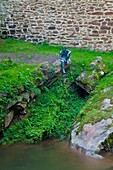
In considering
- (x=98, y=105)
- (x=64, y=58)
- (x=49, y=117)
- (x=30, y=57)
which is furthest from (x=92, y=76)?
(x=30, y=57)

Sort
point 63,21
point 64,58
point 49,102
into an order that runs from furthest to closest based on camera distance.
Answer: point 63,21, point 64,58, point 49,102

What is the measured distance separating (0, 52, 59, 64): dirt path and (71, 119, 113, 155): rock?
168 inches

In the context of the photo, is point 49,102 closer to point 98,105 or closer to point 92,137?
point 98,105

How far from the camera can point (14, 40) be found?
16.4 metres

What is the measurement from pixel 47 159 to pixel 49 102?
9.77 feet

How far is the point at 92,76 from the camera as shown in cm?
1232

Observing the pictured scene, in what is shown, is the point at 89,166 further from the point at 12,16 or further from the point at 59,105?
the point at 12,16

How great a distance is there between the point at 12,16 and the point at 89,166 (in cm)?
972

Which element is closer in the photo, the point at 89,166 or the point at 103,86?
the point at 89,166

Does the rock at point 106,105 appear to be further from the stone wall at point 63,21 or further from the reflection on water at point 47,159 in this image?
the stone wall at point 63,21

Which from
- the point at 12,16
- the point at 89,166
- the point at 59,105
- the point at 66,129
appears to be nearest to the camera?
the point at 89,166

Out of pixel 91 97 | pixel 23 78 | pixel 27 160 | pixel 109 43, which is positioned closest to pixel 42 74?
pixel 23 78

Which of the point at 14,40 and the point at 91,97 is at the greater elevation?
the point at 14,40

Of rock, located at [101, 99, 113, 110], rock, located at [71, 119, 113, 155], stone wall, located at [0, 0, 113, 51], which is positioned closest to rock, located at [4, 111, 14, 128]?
rock, located at [71, 119, 113, 155]
